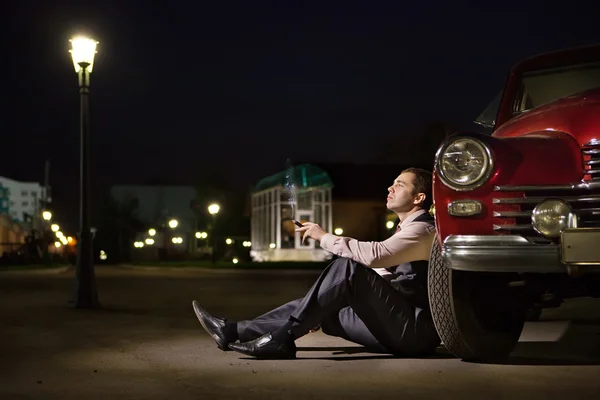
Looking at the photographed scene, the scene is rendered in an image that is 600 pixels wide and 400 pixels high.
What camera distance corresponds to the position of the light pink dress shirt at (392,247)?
6.74 metres

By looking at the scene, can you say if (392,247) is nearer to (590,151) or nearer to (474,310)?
(474,310)

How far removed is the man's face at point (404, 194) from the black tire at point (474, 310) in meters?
0.63

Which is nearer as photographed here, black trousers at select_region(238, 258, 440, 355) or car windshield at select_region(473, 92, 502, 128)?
black trousers at select_region(238, 258, 440, 355)

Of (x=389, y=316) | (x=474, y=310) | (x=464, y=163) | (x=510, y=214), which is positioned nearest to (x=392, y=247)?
(x=389, y=316)

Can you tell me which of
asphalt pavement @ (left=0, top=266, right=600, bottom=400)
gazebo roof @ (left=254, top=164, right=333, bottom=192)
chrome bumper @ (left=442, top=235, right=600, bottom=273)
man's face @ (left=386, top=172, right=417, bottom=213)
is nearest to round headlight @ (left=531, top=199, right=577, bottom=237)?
chrome bumper @ (left=442, top=235, right=600, bottom=273)

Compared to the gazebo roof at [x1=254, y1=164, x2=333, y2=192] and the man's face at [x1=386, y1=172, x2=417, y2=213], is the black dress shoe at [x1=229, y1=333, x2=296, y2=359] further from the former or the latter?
the gazebo roof at [x1=254, y1=164, x2=333, y2=192]

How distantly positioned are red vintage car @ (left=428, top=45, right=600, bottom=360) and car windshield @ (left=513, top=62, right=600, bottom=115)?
4.97 feet

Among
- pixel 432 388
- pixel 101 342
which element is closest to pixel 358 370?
pixel 432 388

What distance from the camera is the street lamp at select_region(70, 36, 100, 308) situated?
14.1 m

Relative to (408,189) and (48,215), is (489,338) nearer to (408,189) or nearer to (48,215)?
(408,189)

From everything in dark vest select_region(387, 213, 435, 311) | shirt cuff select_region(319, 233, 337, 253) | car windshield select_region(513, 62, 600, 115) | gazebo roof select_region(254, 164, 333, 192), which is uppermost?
gazebo roof select_region(254, 164, 333, 192)

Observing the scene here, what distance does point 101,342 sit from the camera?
8828 mm

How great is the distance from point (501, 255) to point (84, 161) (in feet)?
30.6

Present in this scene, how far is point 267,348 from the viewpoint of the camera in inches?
273
